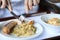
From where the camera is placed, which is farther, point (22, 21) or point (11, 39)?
point (22, 21)

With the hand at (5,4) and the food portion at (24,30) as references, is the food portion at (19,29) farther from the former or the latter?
the hand at (5,4)

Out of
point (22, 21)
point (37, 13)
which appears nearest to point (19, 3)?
point (37, 13)

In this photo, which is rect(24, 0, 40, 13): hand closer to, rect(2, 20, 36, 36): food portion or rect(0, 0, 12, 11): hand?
rect(0, 0, 12, 11): hand

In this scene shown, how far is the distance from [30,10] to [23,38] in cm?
41

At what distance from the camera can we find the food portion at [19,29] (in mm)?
613

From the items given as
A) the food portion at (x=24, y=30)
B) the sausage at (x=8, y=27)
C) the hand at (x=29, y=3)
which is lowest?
the food portion at (x=24, y=30)

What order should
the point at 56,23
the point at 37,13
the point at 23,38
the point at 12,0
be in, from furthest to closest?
the point at 12,0 → the point at 37,13 → the point at 56,23 → the point at 23,38

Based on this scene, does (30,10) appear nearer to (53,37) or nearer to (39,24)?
(39,24)

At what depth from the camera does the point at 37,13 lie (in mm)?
879

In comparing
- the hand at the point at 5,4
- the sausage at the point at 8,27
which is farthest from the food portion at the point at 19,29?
the hand at the point at 5,4

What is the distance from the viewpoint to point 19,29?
2.09ft

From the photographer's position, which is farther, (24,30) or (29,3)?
(29,3)

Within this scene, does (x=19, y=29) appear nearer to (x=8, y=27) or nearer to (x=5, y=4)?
(x=8, y=27)

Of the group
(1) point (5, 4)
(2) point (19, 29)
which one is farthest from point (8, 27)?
(1) point (5, 4)
